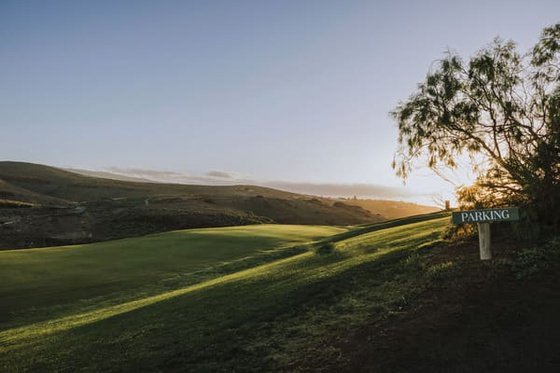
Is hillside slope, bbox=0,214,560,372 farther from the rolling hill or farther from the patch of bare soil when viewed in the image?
the rolling hill

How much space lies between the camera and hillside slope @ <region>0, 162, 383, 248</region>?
6069cm

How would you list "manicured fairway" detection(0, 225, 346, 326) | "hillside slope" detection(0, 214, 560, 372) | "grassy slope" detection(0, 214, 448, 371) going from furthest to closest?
"manicured fairway" detection(0, 225, 346, 326) → "grassy slope" detection(0, 214, 448, 371) → "hillside slope" detection(0, 214, 560, 372)

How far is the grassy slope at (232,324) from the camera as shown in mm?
10403

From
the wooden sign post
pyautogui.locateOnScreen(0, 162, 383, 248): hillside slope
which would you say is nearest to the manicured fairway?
the wooden sign post

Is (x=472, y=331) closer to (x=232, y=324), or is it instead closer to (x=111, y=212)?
(x=232, y=324)

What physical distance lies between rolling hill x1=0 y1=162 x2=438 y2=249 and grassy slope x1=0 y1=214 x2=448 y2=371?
4556 cm

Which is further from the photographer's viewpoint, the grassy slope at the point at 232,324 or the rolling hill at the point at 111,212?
the rolling hill at the point at 111,212

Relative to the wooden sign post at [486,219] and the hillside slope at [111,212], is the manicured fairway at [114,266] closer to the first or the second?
the wooden sign post at [486,219]

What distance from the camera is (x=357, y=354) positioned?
9008mm

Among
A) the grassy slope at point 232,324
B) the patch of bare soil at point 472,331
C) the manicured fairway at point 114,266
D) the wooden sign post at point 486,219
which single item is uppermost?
the wooden sign post at point 486,219

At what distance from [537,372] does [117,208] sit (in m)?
79.0

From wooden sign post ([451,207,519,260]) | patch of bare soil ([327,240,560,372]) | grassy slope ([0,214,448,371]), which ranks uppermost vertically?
wooden sign post ([451,207,519,260])

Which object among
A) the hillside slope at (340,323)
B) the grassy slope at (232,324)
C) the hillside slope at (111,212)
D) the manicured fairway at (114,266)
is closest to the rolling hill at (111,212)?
the hillside slope at (111,212)

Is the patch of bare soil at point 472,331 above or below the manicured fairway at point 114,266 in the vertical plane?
above
